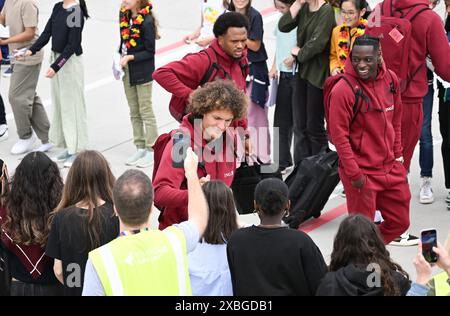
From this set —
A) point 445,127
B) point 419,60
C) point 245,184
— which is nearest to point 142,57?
point 245,184

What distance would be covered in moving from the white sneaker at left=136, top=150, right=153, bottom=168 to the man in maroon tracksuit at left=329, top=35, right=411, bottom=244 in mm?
3360

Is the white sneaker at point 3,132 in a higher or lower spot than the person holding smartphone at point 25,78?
lower

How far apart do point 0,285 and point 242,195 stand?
2613 mm

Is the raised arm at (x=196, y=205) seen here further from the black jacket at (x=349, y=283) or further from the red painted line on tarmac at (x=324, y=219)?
the red painted line on tarmac at (x=324, y=219)

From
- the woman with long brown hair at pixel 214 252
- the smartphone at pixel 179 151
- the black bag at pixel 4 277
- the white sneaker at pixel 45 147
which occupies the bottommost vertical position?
the white sneaker at pixel 45 147

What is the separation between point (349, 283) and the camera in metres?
5.96

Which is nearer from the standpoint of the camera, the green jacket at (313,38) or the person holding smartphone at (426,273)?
the person holding smartphone at (426,273)

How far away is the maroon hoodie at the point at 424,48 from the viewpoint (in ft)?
31.0

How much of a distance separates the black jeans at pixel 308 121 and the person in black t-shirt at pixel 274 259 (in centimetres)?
431

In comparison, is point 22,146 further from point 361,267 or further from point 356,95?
point 361,267

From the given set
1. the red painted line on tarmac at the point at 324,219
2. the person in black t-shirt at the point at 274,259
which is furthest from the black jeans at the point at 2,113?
the person in black t-shirt at the point at 274,259

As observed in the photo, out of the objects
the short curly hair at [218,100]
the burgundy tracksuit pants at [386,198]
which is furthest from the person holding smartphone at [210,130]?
the burgundy tracksuit pants at [386,198]

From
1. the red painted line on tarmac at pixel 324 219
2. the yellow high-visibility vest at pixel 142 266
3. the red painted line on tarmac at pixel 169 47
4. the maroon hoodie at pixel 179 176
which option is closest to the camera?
the yellow high-visibility vest at pixel 142 266

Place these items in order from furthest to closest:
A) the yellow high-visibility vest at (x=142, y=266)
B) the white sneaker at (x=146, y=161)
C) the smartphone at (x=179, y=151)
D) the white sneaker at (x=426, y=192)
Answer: the white sneaker at (x=146, y=161) < the white sneaker at (x=426, y=192) < the smartphone at (x=179, y=151) < the yellow high-visibility vest at (x=142, y=266)
